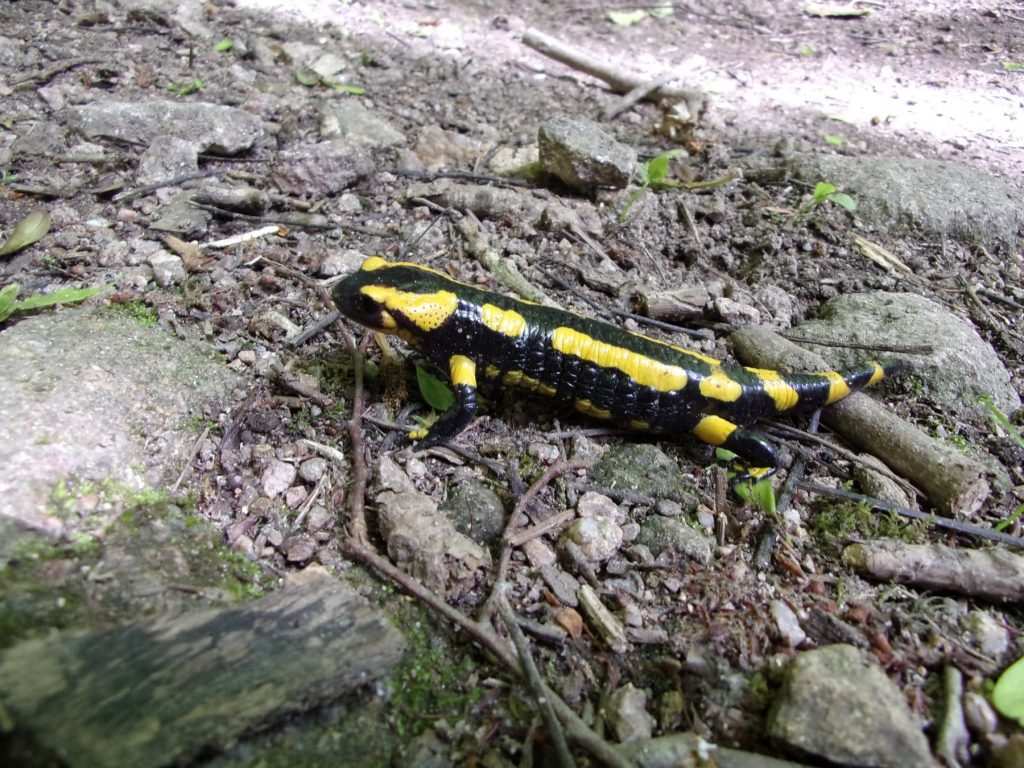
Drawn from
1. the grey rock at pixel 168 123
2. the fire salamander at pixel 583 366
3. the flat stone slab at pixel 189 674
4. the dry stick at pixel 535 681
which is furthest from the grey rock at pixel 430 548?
the grey rock at pixel 168 123

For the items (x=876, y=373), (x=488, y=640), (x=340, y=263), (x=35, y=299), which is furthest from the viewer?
(x=340, y=263)

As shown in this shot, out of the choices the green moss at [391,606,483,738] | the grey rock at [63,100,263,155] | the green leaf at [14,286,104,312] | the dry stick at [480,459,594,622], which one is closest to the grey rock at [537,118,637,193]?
the grey rock at [63,100,263,155]

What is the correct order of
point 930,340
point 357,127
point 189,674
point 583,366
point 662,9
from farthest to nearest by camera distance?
point 662,9 < point 357,127 < point 930,340 < point 583,366 < point 189,674

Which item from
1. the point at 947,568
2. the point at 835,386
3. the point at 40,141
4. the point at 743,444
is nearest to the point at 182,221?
the point at 40,141

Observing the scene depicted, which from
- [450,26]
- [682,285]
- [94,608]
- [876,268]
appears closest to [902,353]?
[876,268]

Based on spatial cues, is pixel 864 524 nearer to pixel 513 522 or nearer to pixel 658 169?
pixel 513 522

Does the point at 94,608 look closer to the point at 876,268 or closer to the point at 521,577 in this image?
the point at 521,577
